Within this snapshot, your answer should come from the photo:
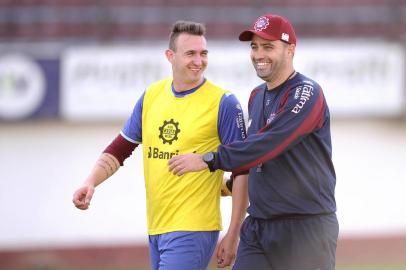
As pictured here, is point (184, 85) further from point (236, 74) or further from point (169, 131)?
point (236, 74)

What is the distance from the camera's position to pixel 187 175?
6.39 metres

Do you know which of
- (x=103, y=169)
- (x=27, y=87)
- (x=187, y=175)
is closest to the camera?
(x=187, y=175)

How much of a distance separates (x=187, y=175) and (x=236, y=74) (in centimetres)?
529

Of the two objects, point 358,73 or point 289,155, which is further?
point 358,73

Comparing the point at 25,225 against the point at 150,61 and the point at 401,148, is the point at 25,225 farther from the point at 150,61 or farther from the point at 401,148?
the point at 401,148

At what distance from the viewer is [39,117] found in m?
11.3

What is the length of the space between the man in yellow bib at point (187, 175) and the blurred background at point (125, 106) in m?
4.83

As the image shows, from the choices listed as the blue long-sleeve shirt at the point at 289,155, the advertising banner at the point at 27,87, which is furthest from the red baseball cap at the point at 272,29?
the advertising banner at the point at 27,87

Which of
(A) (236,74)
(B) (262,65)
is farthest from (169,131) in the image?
(A) (236,74)

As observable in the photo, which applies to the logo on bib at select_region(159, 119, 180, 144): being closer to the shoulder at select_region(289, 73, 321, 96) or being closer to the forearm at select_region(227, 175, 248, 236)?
the forearm at select_region(227, 175, 248, 236)

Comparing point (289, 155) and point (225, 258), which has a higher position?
point (289, 155)

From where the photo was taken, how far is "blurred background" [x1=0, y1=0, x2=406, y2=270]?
449 inches

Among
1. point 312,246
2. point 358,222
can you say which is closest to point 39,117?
point 358,222

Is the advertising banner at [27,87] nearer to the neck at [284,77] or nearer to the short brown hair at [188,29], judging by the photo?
the short brown hair at [188,29]
